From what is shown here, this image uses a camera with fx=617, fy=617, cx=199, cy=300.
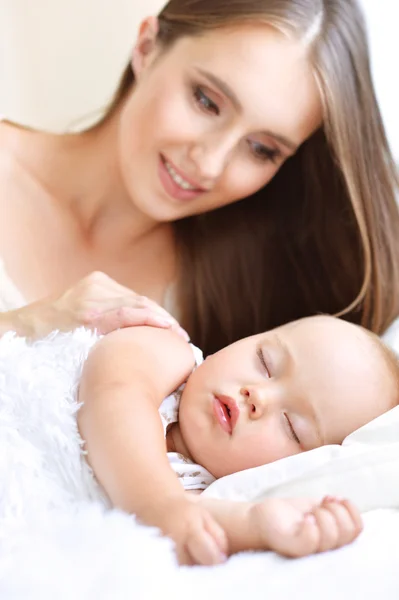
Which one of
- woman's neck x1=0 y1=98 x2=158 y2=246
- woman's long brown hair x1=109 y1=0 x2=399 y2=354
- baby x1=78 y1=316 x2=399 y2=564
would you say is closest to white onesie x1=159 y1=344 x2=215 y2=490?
baby x1=78 y1=316 x2=399 y2=564

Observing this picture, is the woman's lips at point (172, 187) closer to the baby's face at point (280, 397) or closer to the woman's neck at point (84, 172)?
the woman's neck at point (84, 172)

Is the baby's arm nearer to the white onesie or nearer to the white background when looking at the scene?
the white onesie

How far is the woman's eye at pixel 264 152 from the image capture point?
3.99 ft

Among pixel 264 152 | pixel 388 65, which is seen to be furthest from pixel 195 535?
pixel 388 65

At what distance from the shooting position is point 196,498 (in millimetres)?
667

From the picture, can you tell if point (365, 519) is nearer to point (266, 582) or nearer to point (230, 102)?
point (266, 582)

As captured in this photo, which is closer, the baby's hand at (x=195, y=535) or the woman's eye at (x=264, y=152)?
the baby's hand at (x=195, y=535)

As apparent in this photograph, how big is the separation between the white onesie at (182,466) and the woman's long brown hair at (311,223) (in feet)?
1.86

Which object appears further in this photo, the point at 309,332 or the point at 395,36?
the point at 395,36

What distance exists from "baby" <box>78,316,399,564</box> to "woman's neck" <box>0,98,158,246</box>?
63cm

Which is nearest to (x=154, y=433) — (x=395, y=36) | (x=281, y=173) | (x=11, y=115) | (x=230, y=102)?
(x=230, y=102)

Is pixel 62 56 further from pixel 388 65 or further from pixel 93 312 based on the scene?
pixel 93 312

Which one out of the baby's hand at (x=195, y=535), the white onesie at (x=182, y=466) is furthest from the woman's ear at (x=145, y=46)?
the baby's hand at (x=195, y=535)

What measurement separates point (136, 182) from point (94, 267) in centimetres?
27
